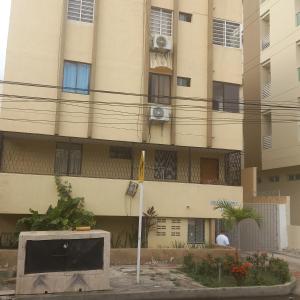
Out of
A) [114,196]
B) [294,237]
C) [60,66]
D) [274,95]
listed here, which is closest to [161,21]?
[60,66]

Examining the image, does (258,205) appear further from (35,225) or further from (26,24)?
(26,24)

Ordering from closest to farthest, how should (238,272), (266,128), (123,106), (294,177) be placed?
(238,272), (123,106), (294,177), (266,128)

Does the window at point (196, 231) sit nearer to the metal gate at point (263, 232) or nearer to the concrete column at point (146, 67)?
the metal gate at point (263, 232)

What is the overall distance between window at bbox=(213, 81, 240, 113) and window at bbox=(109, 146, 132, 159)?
4.21 meters

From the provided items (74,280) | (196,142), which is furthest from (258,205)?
(74,280)

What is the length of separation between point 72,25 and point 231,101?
750 centimetres

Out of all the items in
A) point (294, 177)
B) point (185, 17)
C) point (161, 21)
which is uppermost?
point (185, 17)

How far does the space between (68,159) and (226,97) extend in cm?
737

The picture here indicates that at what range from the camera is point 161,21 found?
20094 millimetres

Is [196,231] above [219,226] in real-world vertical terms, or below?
below

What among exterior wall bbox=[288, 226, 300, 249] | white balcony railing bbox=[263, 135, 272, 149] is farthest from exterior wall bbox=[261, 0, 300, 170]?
exterior wall bbox=[288, 226, 300, 249]

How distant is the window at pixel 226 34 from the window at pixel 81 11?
18.5 ft

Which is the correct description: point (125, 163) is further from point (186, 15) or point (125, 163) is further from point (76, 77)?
point (186, 15)

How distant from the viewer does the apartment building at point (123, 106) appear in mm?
17567
